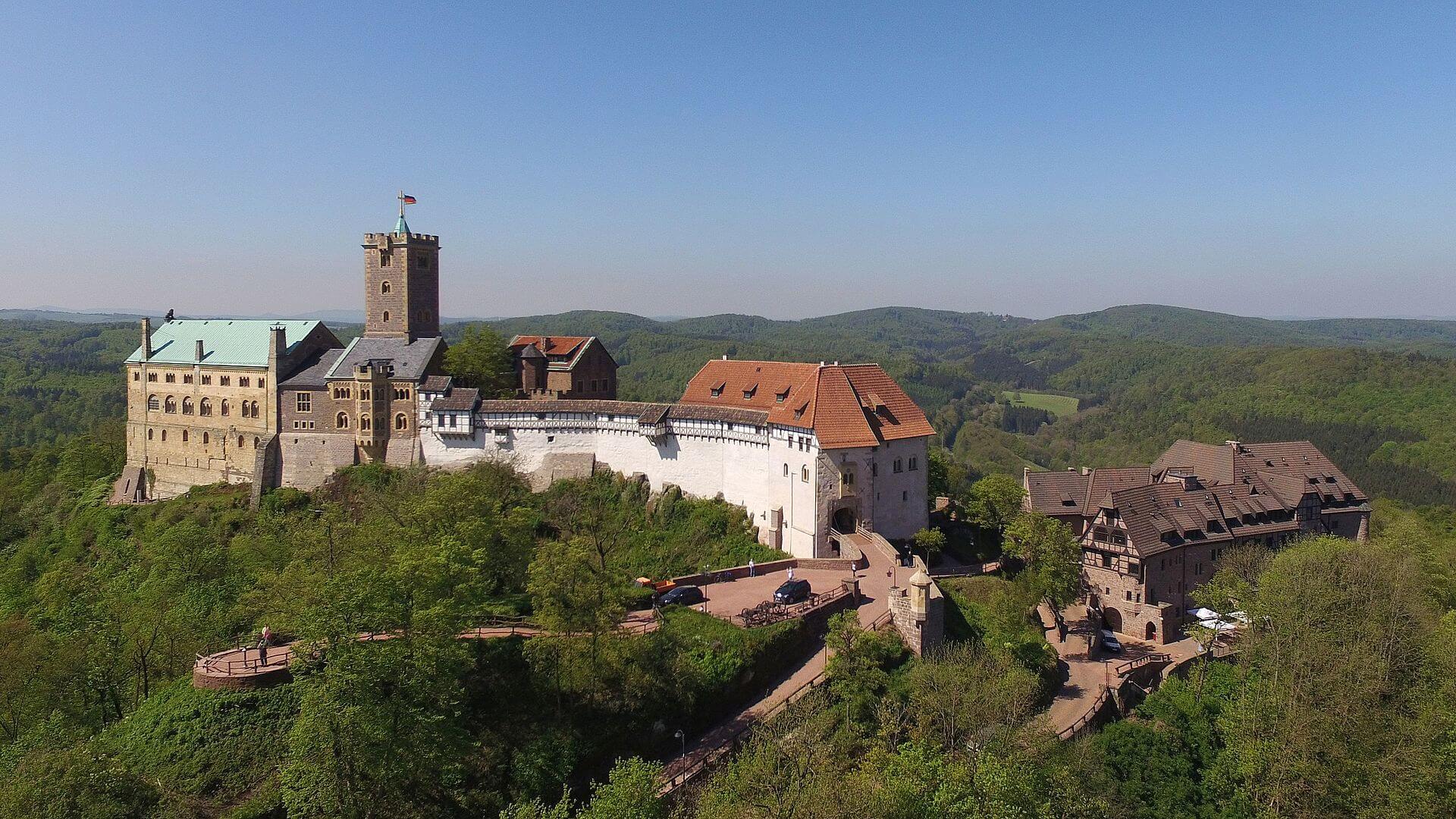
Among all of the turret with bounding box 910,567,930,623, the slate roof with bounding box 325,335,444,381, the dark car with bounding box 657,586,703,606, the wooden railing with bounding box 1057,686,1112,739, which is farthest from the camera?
the slate roof with bounding box 325,335,444,381

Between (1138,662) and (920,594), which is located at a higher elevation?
(920,594)

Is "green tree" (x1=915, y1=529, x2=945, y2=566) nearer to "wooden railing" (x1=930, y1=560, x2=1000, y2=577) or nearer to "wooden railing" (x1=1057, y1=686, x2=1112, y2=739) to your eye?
"wooden railing" (x1=930, y1=560, x2=1000, y2=577)

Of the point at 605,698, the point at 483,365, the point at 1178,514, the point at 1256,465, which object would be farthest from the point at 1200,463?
the point at 483,365

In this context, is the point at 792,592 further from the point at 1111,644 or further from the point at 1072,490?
the point at 1072,490

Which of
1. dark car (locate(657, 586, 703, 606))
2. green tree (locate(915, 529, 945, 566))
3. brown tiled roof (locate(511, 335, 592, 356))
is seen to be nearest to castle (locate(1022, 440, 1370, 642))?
green tree (locate(915, 529, 945, 566))

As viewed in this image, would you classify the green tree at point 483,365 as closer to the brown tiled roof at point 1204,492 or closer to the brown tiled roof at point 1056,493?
the brown tiled roof at point 1056,493

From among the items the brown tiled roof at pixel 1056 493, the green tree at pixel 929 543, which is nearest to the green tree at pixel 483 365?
the green tree at pixel 929 543
